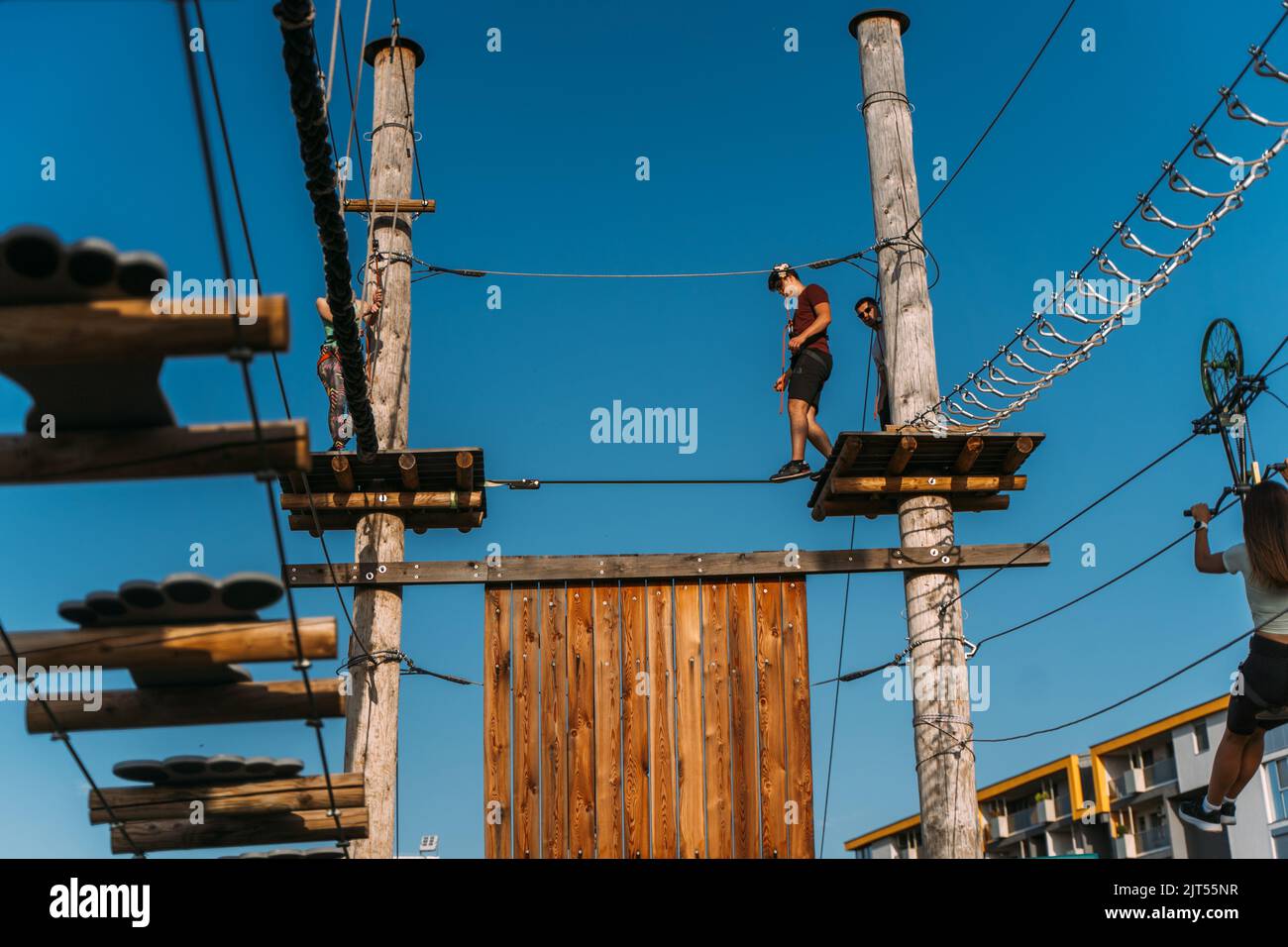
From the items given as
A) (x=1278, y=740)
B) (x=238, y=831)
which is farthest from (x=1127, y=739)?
(x=238, y=831)

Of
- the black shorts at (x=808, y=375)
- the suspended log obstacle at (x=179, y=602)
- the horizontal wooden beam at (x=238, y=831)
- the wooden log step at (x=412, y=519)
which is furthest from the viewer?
the black shorts at (x=808, y=375)

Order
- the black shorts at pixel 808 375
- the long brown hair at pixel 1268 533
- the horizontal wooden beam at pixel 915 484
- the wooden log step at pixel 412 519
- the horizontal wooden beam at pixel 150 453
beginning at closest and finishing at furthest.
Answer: the horizontal wooden beam at pixel 150 453
the long brown hair at pixel 1268 533
the horizontal wooden beam at pixel 915 484
the wooden log step at pixel 412 519
the black shorts at pixel 808 375

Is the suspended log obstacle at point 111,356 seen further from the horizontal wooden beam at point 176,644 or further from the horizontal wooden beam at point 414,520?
the horizontal wooden beam at point 414,520

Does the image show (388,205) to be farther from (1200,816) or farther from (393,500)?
(1200,816)

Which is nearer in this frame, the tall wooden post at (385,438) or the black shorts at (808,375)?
the tall wooden post at (385,438)

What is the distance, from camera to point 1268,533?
6.58 meters

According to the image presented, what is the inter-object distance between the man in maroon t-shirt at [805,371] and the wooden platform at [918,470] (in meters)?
0.35

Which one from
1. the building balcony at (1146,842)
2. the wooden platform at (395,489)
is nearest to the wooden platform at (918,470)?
the wooden platform at (395,489)

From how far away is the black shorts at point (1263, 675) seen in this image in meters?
6.58

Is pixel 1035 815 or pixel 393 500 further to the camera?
pixel 1035 815

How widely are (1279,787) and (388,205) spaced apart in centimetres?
3645

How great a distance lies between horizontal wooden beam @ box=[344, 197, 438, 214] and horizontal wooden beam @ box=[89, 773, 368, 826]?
16.9 feet

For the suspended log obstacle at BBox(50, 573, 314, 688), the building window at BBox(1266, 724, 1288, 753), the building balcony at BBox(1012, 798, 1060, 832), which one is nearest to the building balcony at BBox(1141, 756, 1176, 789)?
the building window at BBox(1266, 724, 1288, 753)
